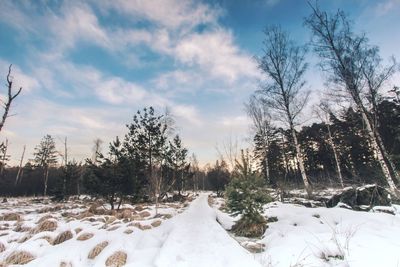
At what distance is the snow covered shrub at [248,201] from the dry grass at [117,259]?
3805 millimetres

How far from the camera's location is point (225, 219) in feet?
33.7

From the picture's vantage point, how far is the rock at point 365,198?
9.11m

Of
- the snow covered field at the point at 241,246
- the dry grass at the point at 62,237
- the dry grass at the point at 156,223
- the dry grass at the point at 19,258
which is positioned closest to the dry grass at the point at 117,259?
the snow covered field at the point at 241,246

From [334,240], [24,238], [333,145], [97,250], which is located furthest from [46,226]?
[333,145]

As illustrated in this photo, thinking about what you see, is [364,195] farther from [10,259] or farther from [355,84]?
[10,259]

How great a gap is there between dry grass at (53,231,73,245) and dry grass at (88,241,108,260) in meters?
2.02

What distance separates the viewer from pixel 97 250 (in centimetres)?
582

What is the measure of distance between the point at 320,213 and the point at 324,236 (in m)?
2.48

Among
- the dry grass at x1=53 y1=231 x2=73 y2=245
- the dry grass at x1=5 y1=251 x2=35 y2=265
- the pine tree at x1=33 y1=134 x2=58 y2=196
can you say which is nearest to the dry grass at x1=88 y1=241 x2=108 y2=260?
the dry grass at x1=5 y1=251 x2=35 y2=265

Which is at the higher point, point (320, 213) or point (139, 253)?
point (320, 213)

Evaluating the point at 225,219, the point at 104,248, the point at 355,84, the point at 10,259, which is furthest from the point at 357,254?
the point at 355,84

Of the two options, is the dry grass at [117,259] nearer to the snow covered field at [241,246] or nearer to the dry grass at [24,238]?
the snow covered field at [241,246]

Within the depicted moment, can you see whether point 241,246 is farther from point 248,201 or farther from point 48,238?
point 48,238

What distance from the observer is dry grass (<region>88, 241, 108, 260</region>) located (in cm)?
572
